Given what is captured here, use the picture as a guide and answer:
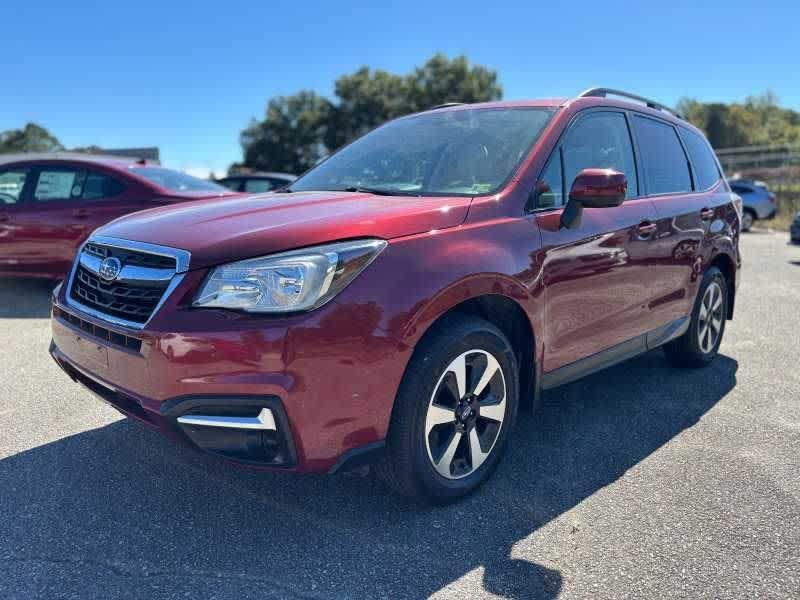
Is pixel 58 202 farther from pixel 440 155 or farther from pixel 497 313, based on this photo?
pixel 497 313

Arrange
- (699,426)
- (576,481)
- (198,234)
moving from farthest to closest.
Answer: (699,426) < (576,481) < (198,234)

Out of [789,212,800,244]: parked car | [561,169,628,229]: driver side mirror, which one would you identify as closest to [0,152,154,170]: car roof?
[561,169,628,229]: driver side mirror

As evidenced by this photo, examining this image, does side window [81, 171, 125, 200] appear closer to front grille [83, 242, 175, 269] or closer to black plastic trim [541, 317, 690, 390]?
front grille [83, 242, 175, 269]

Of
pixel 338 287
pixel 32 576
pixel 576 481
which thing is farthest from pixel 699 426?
pixel 32 576

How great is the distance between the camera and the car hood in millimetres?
2322

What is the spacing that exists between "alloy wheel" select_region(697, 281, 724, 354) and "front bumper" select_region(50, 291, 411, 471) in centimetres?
307

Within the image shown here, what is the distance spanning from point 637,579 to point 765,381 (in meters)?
2.82

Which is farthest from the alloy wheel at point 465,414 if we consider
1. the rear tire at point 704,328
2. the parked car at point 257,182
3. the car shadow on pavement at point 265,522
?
the parked car at point 257,182

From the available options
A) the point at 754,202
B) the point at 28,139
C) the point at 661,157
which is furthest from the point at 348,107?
the point at 661,157

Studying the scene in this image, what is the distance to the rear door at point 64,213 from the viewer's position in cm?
676

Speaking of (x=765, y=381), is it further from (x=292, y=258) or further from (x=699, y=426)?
(x=292, y=258)

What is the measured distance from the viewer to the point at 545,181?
122 inches

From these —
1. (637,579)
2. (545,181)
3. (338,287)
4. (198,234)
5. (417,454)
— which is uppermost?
(545,181)

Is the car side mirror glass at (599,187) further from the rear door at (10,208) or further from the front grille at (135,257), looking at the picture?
the rear door at (10,208)
